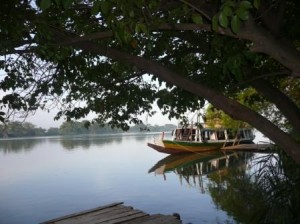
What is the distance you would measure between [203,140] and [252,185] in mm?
28503

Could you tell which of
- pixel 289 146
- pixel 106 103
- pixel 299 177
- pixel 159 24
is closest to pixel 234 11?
pixel 159 24

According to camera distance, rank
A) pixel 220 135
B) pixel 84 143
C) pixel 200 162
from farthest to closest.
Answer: pixel 84 143
pixel 220 135
pixel 200 162

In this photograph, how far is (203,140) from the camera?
136ft

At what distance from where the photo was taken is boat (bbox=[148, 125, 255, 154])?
39.7 meters

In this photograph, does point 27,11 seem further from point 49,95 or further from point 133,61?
point 49,95

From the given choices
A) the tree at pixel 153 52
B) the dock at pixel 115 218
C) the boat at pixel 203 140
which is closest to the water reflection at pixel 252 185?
the tree at pixel 153 52

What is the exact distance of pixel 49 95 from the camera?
762 centimetres

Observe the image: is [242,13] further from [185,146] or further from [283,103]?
[185,146]

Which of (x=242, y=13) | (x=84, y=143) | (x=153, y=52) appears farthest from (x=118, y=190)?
(x=84, y=143)

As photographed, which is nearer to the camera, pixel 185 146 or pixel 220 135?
pixel 185 146

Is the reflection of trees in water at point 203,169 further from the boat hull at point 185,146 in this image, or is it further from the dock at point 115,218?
the dock at point 115,218

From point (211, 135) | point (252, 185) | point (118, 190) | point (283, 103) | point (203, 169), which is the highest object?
point (283, 103)

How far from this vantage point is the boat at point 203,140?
130 feet

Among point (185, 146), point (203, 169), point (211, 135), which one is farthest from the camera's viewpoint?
point (211, 135)
